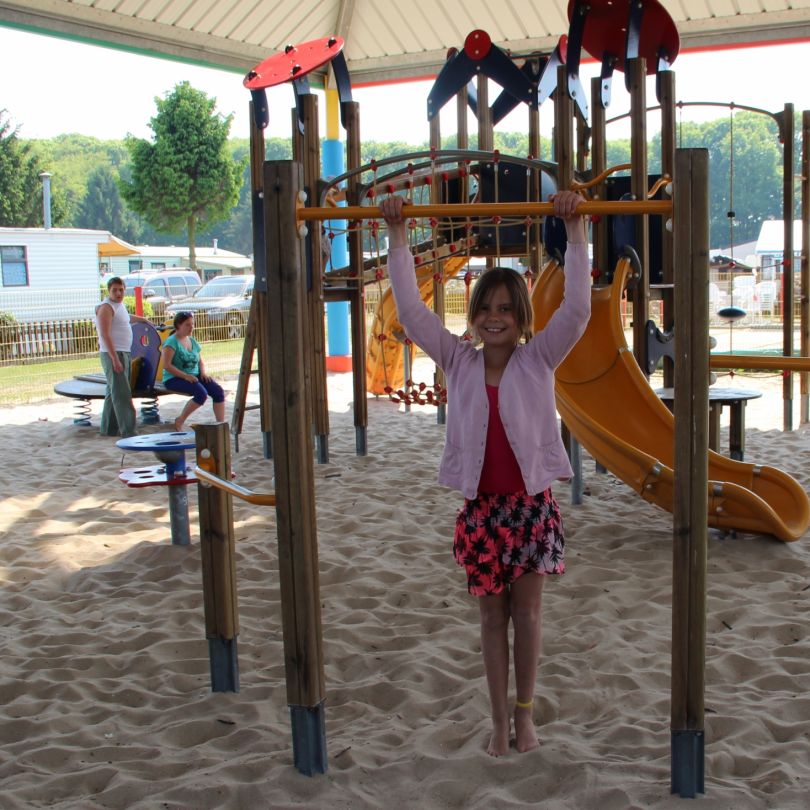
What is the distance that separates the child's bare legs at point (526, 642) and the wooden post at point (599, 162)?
4117 mm

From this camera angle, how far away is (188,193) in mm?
39656

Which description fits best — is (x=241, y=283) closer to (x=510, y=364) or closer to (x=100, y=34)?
(x=100, y=34)

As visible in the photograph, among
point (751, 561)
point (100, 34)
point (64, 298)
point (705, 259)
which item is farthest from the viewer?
point (64, 298)

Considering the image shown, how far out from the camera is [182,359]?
9.40m

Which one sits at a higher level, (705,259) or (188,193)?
(188,193)

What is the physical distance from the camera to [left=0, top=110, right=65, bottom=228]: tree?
4891cm

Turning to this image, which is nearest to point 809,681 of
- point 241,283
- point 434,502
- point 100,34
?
point 434,502

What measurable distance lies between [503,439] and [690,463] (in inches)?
21.1

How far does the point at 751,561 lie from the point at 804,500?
1.98 feet

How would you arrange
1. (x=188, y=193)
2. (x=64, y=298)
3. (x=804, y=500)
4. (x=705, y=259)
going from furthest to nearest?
(x=188, y=193) < (x=64, y=298) < (x=804, y=500) < (x=705, y=259)

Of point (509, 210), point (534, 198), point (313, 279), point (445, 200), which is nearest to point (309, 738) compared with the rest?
point (509, 210)

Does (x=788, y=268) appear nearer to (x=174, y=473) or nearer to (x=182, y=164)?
(x=174, y=473)

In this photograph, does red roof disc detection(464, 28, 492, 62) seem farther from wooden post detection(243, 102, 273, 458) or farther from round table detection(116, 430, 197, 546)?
round table detection(116, 430, 197, 546)

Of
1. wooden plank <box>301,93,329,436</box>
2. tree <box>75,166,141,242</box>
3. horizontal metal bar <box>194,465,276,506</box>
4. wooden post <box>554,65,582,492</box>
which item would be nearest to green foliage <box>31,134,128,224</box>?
tree <box>75,166,141,242</box>
